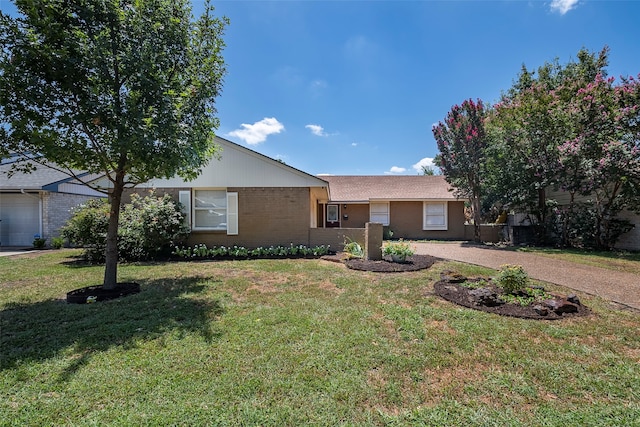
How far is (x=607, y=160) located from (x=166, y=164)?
14604mm

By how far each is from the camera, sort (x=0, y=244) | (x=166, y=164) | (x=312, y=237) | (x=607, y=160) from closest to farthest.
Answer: (x=166, y=164) < (x=607, y=160) < (x=312, y=237) < (x=0, y=244)

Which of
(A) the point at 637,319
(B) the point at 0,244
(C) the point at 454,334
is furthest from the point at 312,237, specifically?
(B) the point at 0,244

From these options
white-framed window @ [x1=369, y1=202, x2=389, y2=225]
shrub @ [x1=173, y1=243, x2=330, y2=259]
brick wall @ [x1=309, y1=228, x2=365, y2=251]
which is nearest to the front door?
white-framed window @ [x1=369, y1=202, x2=389, y2=225]

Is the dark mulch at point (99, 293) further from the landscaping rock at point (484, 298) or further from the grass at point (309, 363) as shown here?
the landscaping rock at point (484, 298)

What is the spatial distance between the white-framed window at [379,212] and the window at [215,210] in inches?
388

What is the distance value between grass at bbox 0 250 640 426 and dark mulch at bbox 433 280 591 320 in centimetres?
18

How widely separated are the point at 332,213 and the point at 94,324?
16.0 m

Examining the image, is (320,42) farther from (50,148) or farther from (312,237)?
(50,148)

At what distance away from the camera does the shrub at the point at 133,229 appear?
31.1 feet

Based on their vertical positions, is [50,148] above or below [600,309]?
above

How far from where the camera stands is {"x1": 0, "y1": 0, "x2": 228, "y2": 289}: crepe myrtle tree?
4.68 metres

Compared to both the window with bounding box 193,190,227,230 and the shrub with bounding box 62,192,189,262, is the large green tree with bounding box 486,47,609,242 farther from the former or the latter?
the shrub with bounding box 62,192,189,262

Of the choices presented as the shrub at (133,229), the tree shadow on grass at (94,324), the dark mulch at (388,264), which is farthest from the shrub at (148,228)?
the dark mulch at (388,264)

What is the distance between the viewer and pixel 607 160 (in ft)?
34.9
